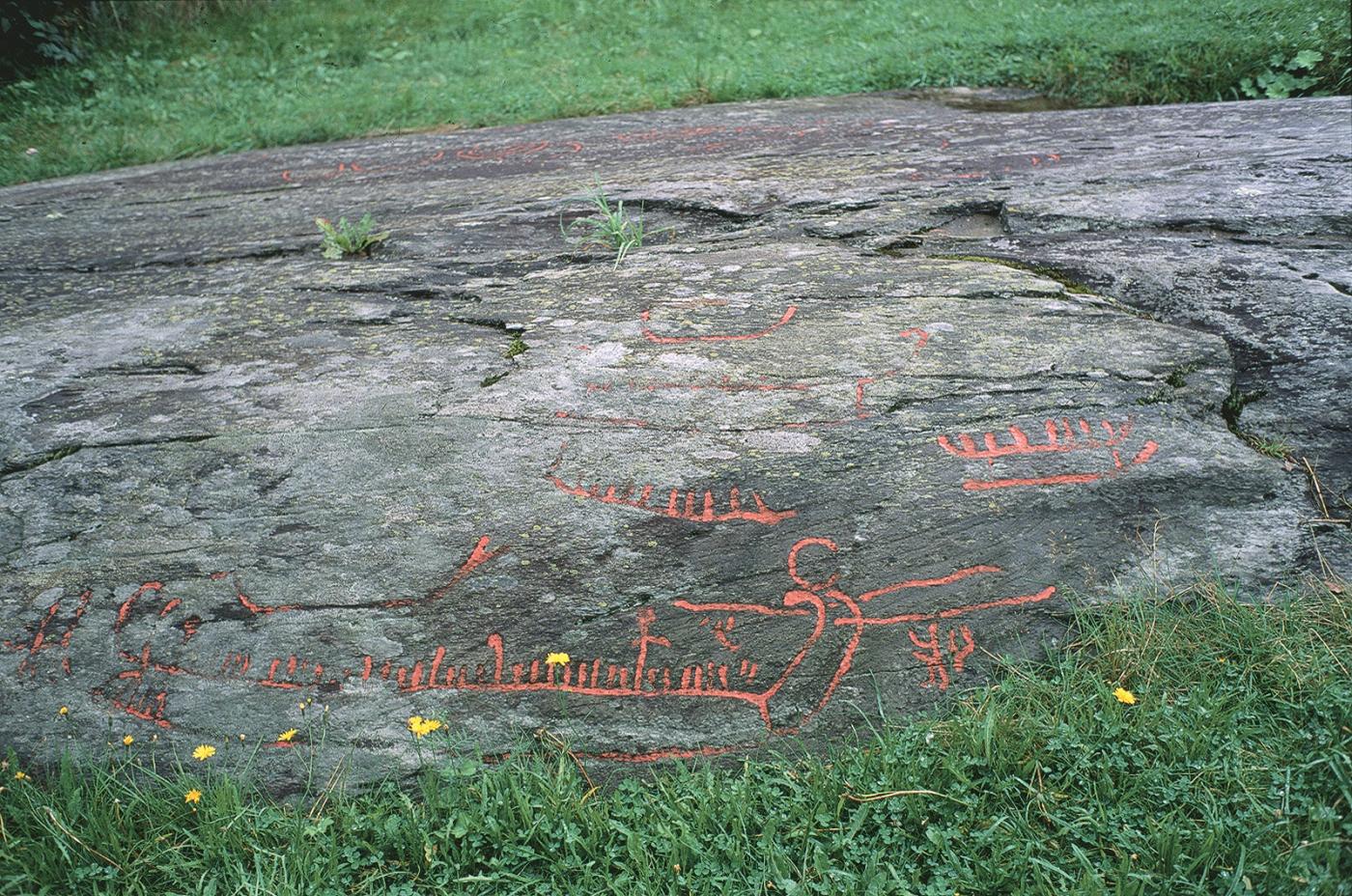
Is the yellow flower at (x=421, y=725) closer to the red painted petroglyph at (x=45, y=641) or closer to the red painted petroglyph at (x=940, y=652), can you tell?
the red painted petroglyph at (x=45, y=641)

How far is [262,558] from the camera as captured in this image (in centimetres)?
241

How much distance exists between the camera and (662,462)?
8.30ft

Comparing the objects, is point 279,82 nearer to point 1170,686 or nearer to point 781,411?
point 781,411

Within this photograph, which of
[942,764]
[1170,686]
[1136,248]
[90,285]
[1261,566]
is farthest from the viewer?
[90,285]

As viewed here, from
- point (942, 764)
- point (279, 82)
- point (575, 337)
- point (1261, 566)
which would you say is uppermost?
point (279, 82)

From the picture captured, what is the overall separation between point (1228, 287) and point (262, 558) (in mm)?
2586

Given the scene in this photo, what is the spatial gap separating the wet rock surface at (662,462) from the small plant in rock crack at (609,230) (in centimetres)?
9

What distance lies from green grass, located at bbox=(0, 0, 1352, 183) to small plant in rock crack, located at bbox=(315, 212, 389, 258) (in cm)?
214

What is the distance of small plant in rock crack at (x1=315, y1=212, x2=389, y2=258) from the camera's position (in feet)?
11.7

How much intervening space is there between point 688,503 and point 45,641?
1438 mm

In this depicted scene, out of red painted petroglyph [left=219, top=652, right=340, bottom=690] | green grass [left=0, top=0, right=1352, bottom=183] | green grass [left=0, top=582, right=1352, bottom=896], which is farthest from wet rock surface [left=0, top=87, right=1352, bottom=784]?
green grass [left=0, top=0, right=1352, bottom=183]

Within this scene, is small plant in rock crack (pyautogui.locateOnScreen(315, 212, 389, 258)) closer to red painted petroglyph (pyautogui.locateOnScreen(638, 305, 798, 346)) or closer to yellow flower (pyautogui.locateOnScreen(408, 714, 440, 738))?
red painted petroglyph (pyautogui.locateOnScreen(638, 305, 798, 346))

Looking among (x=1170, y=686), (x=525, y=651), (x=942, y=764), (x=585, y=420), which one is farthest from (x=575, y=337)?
(x=1170, y=686)

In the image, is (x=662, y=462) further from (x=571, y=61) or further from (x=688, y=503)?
(x=571, y=61)
